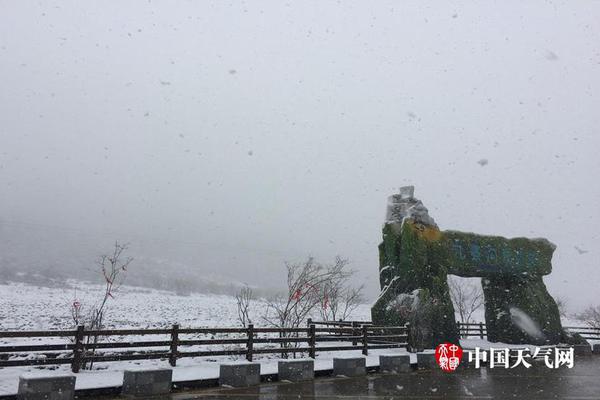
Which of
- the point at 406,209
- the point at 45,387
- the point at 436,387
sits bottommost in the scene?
the point at 436,387

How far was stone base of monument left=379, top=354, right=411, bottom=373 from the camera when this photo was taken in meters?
13.8

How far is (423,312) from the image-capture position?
1931 cm

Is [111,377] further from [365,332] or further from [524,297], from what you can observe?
[524,297]

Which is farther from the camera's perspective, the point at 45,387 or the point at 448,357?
the point at 448,357

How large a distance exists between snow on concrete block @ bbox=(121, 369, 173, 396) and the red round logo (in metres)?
8.55

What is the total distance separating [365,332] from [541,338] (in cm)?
1162

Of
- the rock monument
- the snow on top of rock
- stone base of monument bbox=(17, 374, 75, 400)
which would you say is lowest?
stone base of monument bbox=(17, 374, 75, 400)

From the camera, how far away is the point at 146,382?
9375 mm

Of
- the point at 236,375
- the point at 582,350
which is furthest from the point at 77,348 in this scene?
the point at 582,350

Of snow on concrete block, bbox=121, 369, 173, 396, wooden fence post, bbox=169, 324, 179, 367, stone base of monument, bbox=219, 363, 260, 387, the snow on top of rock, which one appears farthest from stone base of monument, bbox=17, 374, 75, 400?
the snow on top of rock

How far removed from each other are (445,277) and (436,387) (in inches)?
414

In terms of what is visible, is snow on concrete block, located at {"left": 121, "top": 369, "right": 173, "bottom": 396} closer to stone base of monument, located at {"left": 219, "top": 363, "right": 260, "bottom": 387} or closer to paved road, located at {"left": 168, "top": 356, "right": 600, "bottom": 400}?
paved road, located at {"left": 168, "top": 356, "right": 600, "bottom": 400}

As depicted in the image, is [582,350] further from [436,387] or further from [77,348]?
[77,348]

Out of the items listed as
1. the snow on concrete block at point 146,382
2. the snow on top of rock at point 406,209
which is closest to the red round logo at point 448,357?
the snow on top of rock at point 406,209
